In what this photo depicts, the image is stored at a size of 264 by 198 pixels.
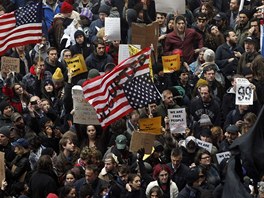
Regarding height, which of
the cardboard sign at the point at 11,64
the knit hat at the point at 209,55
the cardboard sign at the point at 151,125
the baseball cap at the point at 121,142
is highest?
the cardboard sign at the point at 151,125

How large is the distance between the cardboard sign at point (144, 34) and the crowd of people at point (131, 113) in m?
0.62

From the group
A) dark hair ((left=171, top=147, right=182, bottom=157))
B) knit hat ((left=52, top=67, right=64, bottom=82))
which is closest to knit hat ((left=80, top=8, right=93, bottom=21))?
knit hat ((left=52, top=67, right=64, bottom=82))

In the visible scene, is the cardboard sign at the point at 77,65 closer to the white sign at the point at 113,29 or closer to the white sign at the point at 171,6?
the white sign at the point at 113,29

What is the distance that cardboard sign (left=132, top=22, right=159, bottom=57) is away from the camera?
18969mm

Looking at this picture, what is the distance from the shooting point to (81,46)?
21.2m

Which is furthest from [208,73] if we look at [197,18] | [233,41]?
[197,18]

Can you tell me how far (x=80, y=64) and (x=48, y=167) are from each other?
4207mm

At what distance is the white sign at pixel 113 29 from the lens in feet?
68.3

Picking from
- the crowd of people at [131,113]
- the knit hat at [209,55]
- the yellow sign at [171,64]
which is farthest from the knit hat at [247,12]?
the yellow sign at [171,64]

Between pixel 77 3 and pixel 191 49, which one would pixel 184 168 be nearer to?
pixel 191 49

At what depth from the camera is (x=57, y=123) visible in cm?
1842

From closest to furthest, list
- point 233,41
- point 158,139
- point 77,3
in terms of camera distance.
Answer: point 158,139, point 233,41, point 77,3

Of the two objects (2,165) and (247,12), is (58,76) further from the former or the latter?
(2,165)

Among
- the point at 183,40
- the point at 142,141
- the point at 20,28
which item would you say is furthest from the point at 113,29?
the point at 142,141
